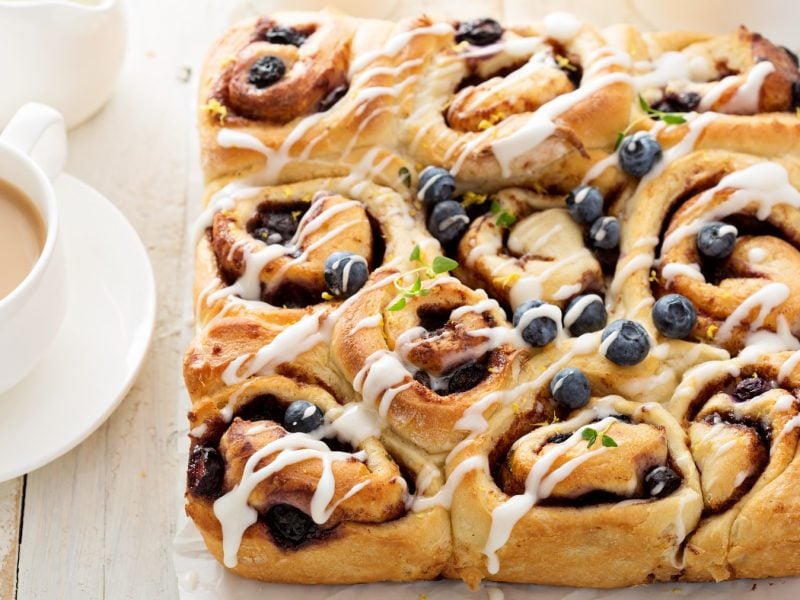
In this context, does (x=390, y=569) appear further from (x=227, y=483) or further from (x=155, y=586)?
(x=155, y=586)

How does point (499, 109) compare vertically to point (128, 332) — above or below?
above

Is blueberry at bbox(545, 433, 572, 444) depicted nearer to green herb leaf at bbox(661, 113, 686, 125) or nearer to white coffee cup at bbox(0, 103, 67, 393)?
green herb leaf at bbox(661, 113, 686, 125)

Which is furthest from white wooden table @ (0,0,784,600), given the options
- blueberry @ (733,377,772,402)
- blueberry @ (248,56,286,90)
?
blueberry @ (733,377,772,402)

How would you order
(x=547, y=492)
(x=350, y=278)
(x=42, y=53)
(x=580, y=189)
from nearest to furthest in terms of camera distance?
(x=547, y=492)
(x=350, y=278)
(x=580, y=189)
(x=42, y=53)

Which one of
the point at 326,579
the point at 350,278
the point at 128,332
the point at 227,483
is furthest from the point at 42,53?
the point at 326,579

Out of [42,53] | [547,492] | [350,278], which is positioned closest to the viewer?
[547,492]

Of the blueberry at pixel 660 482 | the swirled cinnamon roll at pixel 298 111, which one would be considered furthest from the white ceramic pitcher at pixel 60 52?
the blueberry at pixel 660 482

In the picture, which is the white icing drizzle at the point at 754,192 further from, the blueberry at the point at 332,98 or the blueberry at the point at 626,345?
the blueberry at the point at 332,98
